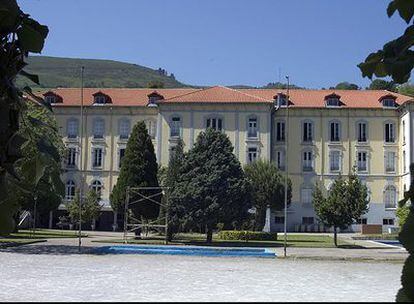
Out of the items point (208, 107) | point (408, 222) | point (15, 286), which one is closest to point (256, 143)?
point (208, 107)

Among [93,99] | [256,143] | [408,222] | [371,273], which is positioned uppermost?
[93,99]

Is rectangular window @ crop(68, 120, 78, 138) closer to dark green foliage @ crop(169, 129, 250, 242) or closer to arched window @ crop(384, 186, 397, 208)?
dark green foliage @ crop(169, 129, 250, 242)

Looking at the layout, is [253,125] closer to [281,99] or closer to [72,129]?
[281,99]

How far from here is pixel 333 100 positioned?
2527 inches

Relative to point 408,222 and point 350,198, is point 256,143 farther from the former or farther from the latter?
point 408,222

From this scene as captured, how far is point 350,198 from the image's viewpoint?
4125cm

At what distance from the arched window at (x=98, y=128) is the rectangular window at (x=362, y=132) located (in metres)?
27.4

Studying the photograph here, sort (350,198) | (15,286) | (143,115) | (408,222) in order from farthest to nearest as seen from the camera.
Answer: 1. (143,115)
2. (350,198)
3. (15,286)
4. (408,222)

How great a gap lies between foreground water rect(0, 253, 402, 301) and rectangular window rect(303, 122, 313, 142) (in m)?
36.7

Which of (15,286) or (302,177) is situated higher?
(302,177)

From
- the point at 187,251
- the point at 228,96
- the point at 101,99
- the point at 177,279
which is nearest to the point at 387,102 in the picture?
the point at 228,96

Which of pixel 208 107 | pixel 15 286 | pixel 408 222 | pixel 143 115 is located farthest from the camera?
pixel 143 115

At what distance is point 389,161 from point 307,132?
9033 millimetres

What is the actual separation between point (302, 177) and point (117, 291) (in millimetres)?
51037
